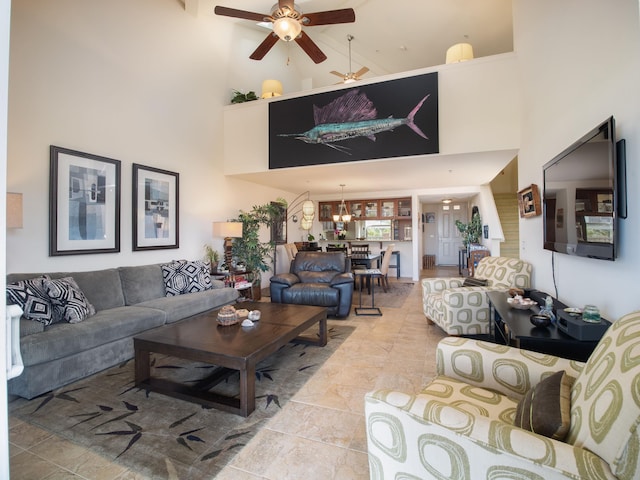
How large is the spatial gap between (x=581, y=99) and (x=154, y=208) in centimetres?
466

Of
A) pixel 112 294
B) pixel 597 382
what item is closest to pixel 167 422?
pixel 112 294

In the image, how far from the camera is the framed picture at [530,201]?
3188 millimetres

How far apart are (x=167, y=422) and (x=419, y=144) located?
4141mm

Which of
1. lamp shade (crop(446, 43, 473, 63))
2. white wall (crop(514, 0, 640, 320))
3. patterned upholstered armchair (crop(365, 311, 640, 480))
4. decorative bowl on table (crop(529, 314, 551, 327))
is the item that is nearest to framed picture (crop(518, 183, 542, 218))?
white wall (crop(514, 0, 640, 320))

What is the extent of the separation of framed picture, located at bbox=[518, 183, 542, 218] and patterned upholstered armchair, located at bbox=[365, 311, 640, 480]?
2.27 m

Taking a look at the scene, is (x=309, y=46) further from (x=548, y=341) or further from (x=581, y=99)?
(x=548, y=341)

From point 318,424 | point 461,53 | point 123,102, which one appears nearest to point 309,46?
point 123,102

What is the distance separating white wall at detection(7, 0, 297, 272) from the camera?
2986 mm

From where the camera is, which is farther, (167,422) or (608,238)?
(167,422)

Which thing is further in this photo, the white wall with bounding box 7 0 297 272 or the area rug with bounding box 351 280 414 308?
the area rug with bounding box 351 280 414 308

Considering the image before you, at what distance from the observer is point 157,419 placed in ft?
6.77

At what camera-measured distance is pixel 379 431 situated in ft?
3.73

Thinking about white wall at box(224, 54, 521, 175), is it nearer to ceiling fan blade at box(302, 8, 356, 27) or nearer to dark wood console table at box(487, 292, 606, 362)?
ceiling fan blade at box(302, 8, 356, 27)

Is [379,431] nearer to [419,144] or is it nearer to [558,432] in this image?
[558,432]
